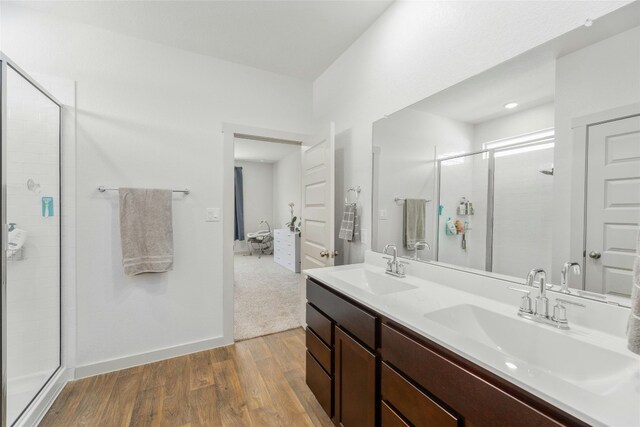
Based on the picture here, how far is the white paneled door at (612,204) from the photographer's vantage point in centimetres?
87

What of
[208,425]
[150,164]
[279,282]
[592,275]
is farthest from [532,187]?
[279,282]

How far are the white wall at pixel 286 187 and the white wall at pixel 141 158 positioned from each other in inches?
129

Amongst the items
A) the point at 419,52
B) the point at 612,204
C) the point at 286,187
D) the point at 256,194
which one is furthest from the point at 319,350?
the point at 256,194

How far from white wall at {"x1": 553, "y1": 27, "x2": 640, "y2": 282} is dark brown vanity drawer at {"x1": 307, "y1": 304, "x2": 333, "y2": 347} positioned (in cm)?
107

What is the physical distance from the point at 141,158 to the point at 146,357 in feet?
5.42

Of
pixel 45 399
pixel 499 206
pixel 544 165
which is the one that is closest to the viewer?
pixel 544 165

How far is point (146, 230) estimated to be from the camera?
2195mm

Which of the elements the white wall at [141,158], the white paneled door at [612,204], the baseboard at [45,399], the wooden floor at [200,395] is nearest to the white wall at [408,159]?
the white paneled door at [612,204]

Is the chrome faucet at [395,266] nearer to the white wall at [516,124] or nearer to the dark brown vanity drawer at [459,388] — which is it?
the dark brown vanity drawer at [459,388]

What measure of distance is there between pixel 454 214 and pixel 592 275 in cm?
60

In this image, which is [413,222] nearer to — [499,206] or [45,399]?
[499,206]

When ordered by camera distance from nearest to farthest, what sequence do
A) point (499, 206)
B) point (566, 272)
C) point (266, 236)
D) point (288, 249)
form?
point (566, 272), point (499, 206), point (288, 249), point (266, 236)

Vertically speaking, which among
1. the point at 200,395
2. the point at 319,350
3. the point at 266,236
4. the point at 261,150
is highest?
the point at 261,150

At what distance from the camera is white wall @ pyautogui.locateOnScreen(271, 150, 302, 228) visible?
20.3 ft
